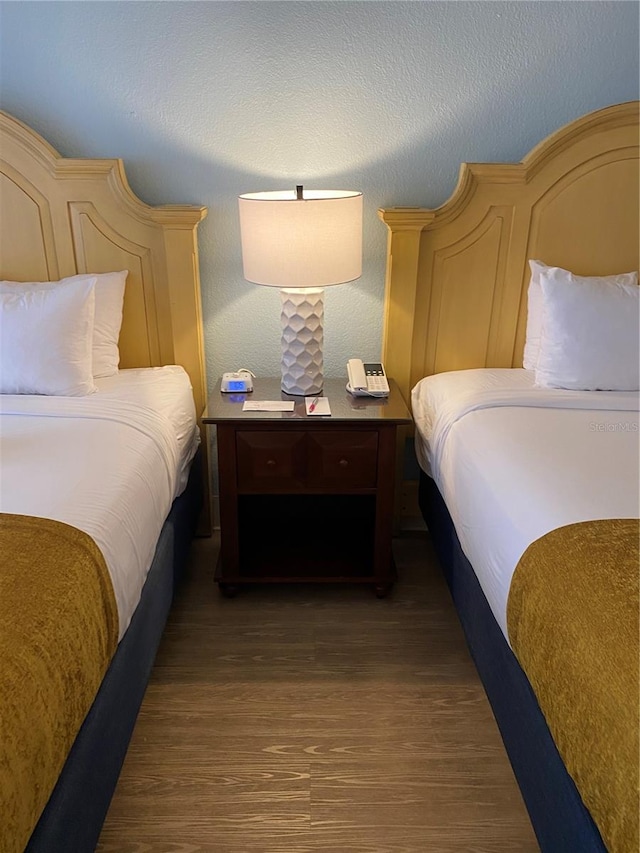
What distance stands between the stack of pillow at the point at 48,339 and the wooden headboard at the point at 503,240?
3.38 ft

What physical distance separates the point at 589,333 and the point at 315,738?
143 centimetres

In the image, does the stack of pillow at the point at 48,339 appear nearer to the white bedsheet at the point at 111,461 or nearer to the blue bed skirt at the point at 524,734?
the white bedsheet at the point at 111,461

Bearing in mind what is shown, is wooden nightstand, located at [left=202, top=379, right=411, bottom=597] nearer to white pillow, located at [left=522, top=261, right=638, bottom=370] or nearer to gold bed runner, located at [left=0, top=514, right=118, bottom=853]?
white pillow, located at [left=522, top=261, right=638, bottom=370]

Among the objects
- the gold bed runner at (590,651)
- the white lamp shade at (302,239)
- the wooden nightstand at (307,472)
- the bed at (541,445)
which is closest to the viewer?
the gold bed runner at (590,651)

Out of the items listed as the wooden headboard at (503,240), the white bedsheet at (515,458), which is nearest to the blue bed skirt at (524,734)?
the white bedsheet at (515,458)

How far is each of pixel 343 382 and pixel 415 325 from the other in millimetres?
339

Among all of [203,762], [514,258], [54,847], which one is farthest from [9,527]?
[514,258]

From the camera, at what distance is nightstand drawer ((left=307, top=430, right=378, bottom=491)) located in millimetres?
1916

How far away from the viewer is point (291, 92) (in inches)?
78.7

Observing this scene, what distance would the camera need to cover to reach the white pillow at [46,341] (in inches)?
73.3

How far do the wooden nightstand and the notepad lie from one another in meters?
0.03

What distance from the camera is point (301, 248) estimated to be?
1.81 m

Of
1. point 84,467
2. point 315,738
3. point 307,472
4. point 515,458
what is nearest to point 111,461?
point 84,467

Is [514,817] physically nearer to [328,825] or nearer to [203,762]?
[328,825]
